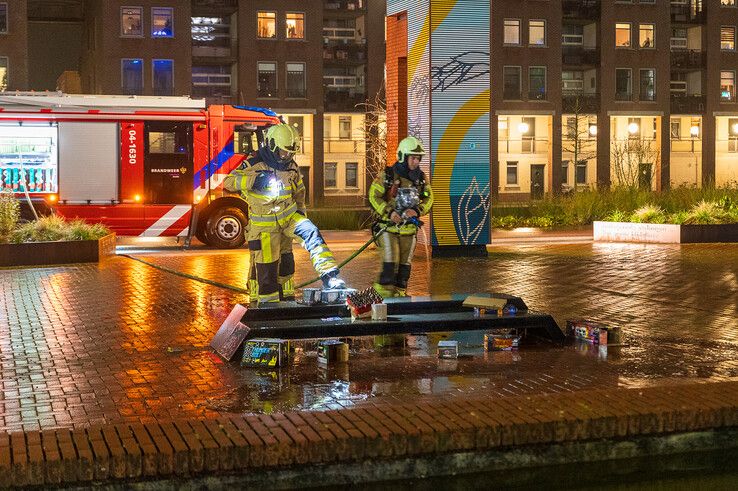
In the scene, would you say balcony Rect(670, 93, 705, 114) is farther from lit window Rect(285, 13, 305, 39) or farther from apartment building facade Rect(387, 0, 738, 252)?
lit window Rect(285, 13, 305, 39)

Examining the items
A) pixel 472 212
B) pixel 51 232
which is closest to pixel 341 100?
pixel 472 212

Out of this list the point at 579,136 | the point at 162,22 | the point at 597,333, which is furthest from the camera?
the point at 579,136

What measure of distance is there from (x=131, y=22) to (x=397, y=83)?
37.1m

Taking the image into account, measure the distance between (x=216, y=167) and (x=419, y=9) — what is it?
20.7 ft

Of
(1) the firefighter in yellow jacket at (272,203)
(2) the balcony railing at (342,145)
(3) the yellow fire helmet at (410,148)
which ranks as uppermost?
(2) the balcony railing at (342,145)

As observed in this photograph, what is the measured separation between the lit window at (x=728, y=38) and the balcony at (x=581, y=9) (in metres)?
8.52

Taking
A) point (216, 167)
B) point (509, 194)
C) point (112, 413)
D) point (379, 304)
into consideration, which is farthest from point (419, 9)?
point (509, 194)

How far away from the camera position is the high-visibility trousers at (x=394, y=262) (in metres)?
11.4

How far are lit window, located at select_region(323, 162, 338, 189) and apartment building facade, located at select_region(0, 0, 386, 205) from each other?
0.18 ft

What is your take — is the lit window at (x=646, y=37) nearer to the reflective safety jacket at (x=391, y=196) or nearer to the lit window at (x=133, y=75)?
the lit window at (x=133, y=75)

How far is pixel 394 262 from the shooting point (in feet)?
37.5

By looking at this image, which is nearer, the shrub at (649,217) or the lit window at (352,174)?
the shrub at (649,217)

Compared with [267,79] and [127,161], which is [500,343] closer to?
[127,161]

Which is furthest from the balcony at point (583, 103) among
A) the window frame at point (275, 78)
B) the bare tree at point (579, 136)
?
the window frame at point (275, 78)
